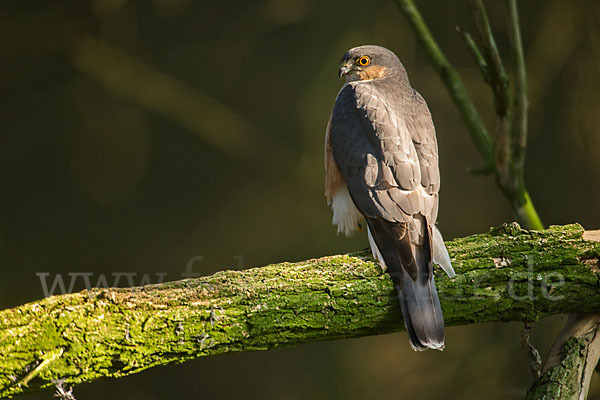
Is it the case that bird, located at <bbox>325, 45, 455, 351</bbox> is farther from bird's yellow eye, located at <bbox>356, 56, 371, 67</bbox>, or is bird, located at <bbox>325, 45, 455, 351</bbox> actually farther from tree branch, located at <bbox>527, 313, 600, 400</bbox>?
tree branch, located at <bbox>527, 313, 600, 400</bbox>

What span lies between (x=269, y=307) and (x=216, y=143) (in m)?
3.44

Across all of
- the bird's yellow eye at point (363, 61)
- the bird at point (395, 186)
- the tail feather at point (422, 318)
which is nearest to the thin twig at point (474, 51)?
the bird at point (395, 186)

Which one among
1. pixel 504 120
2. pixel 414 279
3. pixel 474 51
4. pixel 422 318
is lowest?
pixel 422 318

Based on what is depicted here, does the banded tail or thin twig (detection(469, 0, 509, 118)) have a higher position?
thin twig (detection(469, 0, 509, 118))

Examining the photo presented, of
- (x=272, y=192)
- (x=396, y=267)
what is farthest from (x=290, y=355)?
(x=396, y=267)

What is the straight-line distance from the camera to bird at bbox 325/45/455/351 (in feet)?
7.74

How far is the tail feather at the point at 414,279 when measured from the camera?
231cm

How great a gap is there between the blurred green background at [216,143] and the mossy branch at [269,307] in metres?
2.97

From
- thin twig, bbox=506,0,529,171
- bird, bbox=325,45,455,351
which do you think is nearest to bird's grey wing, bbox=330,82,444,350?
bird, bbox=325,45,455,351

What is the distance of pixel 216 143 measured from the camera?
5.54 meters

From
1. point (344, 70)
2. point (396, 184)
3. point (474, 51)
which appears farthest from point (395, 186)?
point (344, 70)

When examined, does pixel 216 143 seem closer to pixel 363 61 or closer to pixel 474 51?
pixel 363 61

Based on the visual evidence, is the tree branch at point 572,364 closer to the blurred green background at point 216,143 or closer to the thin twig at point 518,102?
the thin twig at point 518,102

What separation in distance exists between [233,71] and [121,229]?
62.8 inches
